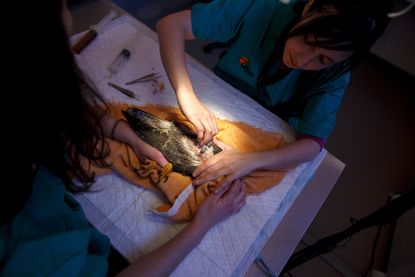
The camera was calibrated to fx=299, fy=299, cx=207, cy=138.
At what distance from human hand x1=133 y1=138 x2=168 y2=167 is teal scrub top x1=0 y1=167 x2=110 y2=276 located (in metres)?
0.25

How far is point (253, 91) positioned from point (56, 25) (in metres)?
0.81

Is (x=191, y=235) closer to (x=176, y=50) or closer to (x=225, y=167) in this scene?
(x=225, y=167)

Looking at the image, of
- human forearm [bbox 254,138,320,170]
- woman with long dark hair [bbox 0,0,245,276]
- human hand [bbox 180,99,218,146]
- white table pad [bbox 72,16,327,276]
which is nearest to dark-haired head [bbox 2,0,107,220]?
woman with long dark hair [bbox 0,0,245,276]

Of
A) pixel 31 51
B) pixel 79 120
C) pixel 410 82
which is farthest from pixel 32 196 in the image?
pixel 410 82

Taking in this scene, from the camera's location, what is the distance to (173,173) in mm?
807

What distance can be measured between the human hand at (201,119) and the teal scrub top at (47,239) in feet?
1.32

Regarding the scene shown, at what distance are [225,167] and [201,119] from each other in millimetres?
168

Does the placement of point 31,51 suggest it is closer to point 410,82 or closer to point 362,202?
point 362,202

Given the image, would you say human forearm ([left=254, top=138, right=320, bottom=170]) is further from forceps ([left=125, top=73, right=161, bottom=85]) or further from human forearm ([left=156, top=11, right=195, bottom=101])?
forceps ([left=125, top=73, right=161, bottom=85])

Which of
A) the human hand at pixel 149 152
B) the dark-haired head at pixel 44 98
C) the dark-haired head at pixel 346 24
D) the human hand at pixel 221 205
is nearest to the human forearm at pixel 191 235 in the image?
the human hand at pixel 221 205

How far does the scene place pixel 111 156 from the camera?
813 mm

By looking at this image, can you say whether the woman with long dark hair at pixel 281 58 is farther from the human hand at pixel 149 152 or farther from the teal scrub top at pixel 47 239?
the teal scrub top at pixel 47 239

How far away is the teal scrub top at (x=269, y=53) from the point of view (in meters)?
0.91

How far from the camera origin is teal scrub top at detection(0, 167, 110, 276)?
1.43 ft
